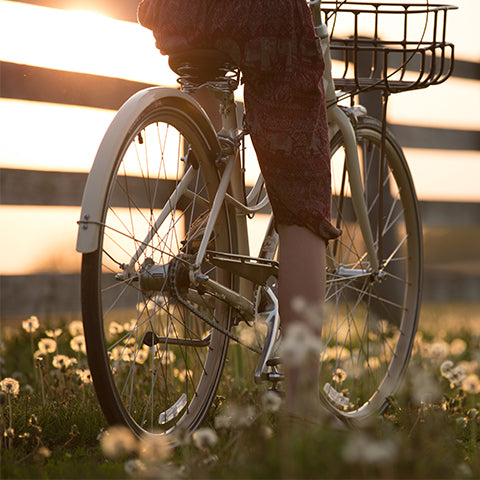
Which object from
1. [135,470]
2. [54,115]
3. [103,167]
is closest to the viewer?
[135,470]

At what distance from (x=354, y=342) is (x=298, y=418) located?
2.59 meters

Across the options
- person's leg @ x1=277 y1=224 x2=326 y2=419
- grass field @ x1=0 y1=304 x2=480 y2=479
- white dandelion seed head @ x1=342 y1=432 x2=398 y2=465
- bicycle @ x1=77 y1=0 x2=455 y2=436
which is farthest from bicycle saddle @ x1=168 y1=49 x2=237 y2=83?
white dandelion seed head @ x1=342 y1=432 x2=398 y2=465

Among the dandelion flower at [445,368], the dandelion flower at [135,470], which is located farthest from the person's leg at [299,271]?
the dandelion flower at [445,368]

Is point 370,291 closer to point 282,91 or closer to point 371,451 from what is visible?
point 282,91

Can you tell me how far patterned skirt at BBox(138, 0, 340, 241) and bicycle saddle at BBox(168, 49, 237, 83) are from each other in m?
0.03

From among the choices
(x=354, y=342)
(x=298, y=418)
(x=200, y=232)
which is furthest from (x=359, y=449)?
(x=354, y=342)

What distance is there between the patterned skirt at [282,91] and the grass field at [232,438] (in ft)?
1.39

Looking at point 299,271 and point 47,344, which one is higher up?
point 299,271

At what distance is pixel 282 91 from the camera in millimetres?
1469

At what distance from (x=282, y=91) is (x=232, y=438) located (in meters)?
0.71

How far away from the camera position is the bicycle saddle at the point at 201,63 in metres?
1.53

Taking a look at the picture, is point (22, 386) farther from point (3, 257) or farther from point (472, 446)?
point (472, 446)

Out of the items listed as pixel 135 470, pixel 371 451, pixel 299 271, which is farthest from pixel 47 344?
pixel 371 451

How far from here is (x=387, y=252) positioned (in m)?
3.70
